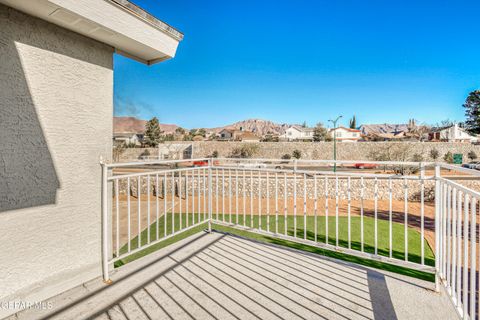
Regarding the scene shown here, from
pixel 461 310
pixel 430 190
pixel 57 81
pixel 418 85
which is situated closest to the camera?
pixel 461 310

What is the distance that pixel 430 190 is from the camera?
12391 millimetres

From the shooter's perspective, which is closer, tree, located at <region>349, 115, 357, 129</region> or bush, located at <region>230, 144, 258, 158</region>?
bush, located at <region>230, 144, 258, 158</region>

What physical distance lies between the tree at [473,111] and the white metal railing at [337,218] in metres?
13.9

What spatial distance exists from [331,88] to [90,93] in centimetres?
5301

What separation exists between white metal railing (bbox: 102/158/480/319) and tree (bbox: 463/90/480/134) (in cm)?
1393

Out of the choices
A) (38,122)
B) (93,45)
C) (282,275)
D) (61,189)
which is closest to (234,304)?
(282,275)

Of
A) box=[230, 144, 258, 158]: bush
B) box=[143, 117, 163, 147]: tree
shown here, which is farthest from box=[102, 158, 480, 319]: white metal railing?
box=[143, 117, 163, 147]: tree

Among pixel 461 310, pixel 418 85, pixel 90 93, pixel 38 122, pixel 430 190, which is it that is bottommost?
pixel 430 190

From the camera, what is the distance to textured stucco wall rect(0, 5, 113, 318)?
1.58 m

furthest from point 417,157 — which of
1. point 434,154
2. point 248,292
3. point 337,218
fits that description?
point 248,292

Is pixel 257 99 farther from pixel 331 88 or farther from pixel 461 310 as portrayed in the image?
pixel 461 310

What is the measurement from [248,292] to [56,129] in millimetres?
1996

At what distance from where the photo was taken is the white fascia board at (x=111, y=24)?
5.18ft

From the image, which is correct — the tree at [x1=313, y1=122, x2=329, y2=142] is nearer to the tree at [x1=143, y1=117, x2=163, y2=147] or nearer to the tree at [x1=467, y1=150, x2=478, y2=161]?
the tree at [x1=467, y1=150, x2=478, y2=161]
